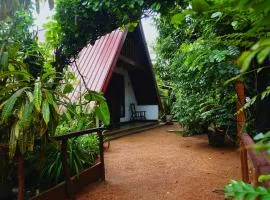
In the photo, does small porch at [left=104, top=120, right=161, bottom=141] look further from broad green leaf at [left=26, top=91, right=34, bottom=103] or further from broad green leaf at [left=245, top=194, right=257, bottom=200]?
broad green leaf at [left=245, top=194, right=257, bottom=200]

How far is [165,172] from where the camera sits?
540 cm

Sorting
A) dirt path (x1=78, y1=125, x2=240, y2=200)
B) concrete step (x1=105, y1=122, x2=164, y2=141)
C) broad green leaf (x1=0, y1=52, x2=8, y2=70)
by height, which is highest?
broad green leaf (x1=0, y1=52, x2=8, y2=70)

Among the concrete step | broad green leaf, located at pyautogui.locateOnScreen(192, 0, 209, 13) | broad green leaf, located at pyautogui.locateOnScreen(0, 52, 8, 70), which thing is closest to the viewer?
broad green leaf, located at pyautogui.locateOnScreen(192, 0, 209, 13)

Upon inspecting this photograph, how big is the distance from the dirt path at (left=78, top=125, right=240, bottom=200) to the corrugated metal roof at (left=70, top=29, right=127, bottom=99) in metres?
2.19

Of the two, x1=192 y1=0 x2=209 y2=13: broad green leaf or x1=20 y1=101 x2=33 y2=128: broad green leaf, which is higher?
x1=192 y1=0 x2=209 y2=13: broad green leaf

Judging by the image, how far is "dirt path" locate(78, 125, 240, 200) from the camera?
4.20 m

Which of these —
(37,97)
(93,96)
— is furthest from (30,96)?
(93,96)

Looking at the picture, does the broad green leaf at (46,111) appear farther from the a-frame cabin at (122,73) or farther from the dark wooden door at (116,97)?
the dark wooden door at (116,97)

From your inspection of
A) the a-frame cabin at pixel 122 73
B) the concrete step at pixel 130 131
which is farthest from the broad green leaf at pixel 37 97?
the concrete step at pixel 130 131

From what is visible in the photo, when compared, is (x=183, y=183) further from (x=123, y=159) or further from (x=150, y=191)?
(x=123, y=159)

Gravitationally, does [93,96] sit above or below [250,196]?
above

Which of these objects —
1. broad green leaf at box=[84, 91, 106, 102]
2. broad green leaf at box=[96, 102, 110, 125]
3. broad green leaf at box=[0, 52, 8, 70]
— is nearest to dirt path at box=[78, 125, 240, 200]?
broad green leaf at box=[96, 102, 110, 125]

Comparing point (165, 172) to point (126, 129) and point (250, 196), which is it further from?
point (126, 129)

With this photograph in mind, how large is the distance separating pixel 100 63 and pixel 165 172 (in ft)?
19.2
